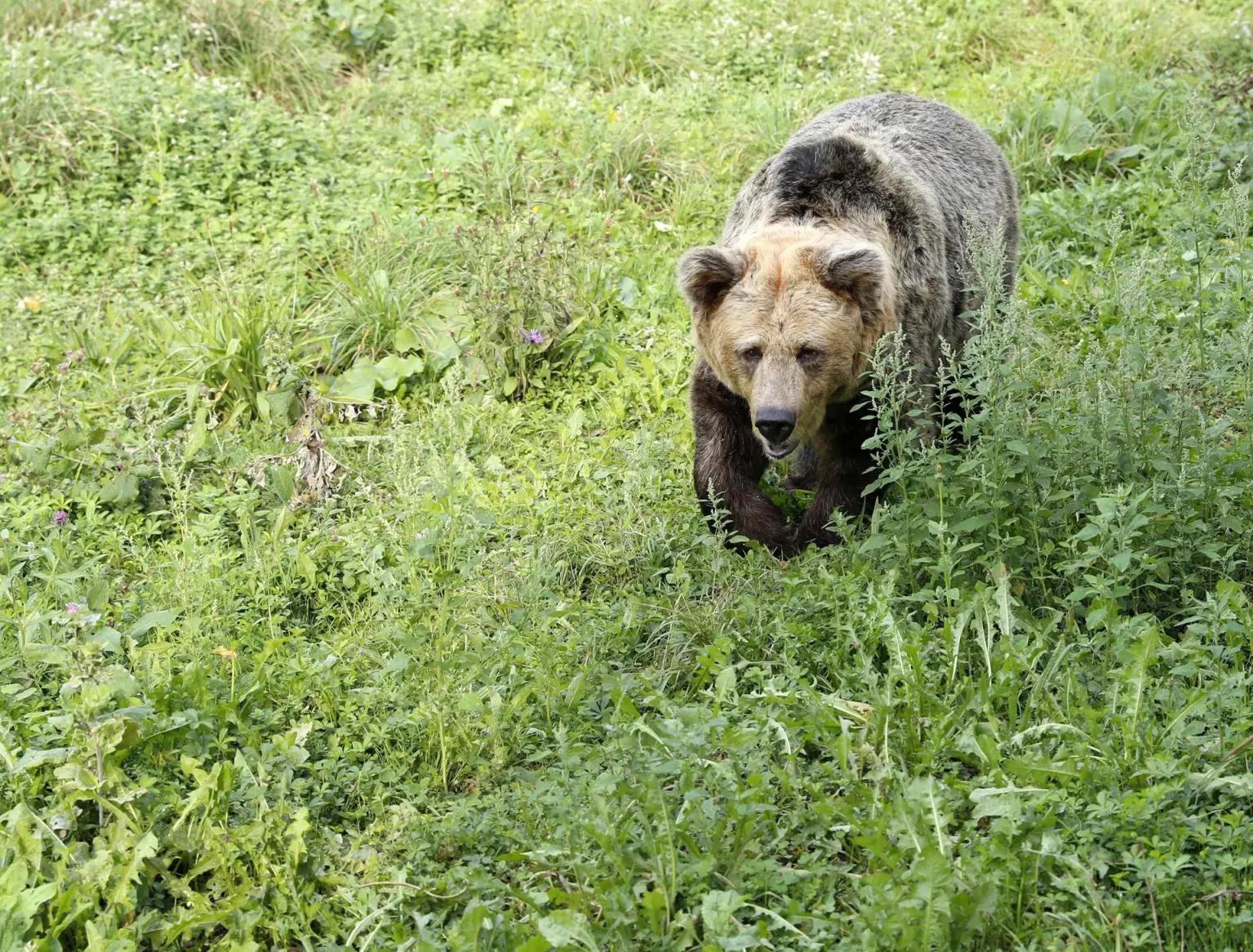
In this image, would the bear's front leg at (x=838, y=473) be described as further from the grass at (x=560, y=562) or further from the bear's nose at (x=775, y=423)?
the bear's nose at (x=775, y=423)

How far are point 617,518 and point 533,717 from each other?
130 centimetres

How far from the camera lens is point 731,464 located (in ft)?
15.4

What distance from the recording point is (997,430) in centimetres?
383

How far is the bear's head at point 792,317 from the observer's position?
417cm

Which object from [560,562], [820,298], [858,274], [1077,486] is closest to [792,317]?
[820,298]

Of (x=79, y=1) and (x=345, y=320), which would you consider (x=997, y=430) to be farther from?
(x=79, y=1)

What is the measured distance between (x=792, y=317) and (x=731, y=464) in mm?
676

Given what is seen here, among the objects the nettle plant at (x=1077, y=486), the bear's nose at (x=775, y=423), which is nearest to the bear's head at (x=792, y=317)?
the bear's nose at (x=775, y=423)

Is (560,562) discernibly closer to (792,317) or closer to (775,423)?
(775,423)

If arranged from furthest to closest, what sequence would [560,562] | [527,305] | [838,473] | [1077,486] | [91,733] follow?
[527,305] < [838,473] < [560,562] < [1077,486] < [91,733]

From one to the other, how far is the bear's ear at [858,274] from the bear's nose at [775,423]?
1.51ft

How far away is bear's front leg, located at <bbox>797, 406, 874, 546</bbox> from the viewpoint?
4.59m

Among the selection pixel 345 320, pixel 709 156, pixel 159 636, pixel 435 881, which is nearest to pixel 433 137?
pixel 709 156

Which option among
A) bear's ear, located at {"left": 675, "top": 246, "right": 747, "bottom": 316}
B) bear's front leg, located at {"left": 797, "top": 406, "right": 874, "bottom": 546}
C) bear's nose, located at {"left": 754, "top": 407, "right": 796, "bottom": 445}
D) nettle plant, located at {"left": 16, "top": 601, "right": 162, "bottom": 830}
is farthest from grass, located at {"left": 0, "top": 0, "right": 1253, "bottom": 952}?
bear's ear, located at {"left": 675, "top": 246, "right": 747, "bottom": 316}
